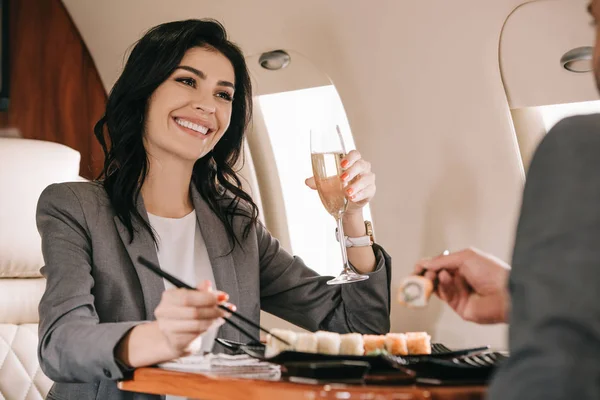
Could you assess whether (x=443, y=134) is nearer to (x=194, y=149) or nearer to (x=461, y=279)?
(x=194, y=149)

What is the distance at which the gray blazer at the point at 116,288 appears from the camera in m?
1.47

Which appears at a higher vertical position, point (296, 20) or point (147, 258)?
point (296, 20)

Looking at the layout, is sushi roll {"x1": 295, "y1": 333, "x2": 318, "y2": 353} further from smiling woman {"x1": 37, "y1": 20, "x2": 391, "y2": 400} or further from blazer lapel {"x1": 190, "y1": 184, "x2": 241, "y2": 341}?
blazer lapel {"x1": 190, "y1": 184, "x2": 241, "y2": 341}

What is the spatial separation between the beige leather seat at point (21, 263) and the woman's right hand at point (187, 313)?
1.58 m

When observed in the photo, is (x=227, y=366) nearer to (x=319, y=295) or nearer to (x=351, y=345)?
(x=351, y=345)

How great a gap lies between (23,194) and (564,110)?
217cm

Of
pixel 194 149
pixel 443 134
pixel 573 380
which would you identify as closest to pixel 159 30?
pixel 194 149

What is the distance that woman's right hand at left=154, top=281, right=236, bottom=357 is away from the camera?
121 cm

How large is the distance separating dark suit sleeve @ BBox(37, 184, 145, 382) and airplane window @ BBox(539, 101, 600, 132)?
165 centimetres

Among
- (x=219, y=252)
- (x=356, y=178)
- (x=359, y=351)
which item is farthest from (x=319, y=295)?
(x=359, y=351)

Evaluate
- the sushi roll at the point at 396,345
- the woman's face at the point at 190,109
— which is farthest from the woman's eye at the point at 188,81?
the sushi roll at the point at 396,345

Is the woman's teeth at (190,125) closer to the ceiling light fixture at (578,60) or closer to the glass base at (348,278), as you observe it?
the glass base at (348,278)

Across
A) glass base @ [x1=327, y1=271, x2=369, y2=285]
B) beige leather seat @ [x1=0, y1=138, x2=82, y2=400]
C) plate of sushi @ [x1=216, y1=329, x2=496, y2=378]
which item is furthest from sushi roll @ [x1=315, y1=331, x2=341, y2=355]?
beige leather seat @ [x1=0, y1=138, x2=82, y2=400]

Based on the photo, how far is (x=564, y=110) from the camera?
7.95 feet
